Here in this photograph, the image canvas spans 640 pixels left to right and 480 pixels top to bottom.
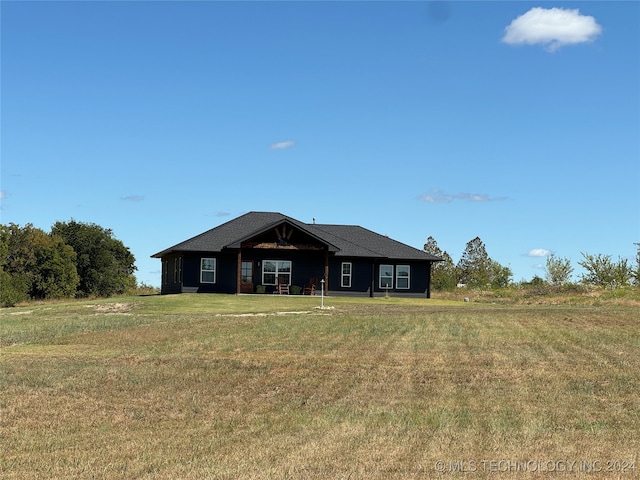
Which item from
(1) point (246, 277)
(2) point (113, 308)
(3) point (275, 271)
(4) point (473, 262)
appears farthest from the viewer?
(4) point (473, 262)

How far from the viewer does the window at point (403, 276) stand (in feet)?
163

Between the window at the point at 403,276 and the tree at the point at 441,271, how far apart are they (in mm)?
11077

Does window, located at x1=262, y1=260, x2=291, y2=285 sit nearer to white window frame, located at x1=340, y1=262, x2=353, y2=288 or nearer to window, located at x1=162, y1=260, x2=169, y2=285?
white window frame, located at x1=340, y1=262, x2=353, y2=288

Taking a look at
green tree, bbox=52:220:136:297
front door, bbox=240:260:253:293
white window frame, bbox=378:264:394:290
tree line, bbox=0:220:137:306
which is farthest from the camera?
green tree, bbox=52:220:136:297

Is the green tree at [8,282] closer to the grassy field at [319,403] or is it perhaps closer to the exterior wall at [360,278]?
the exterior wall at [360,278]

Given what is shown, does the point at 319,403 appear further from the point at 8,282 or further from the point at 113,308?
the point at 8,282

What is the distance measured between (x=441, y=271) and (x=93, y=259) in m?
29.3

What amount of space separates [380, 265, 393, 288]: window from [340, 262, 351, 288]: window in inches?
84.7

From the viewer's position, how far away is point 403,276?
49562 millimetres

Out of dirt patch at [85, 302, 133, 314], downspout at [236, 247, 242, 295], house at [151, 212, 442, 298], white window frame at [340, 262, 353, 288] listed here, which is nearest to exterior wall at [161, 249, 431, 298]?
house at [151, 212, 442, 298]

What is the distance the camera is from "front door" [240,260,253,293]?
152 ft

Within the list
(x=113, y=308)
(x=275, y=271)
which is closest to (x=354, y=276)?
(x=275, y=271)

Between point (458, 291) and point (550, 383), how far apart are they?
45074 millimetres

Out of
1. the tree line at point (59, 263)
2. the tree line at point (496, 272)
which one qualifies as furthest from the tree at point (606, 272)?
the tree line at point (59, 263)
